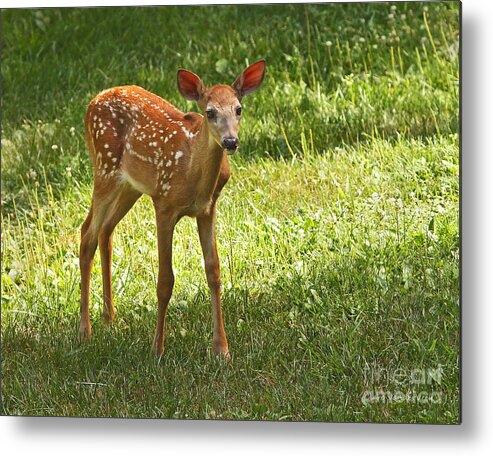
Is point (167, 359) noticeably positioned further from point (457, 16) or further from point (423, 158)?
point (457, 16)

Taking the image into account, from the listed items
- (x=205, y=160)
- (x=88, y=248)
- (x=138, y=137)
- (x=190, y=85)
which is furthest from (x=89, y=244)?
(x=190, y=85)

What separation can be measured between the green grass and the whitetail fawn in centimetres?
5

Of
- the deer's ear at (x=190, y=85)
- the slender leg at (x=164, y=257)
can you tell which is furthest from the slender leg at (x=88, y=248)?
the deer's ear at (x=190, y=85)

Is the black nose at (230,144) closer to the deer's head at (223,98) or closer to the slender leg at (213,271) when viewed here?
the deer's head at (223,98)

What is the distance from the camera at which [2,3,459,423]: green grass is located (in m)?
4.82

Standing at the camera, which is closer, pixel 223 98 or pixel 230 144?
pixel 230 144

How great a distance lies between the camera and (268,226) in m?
5.04

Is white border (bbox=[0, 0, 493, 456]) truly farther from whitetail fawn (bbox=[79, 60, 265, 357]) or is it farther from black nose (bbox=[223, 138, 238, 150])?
black nose (bbox=[223, 138, 238, 150])

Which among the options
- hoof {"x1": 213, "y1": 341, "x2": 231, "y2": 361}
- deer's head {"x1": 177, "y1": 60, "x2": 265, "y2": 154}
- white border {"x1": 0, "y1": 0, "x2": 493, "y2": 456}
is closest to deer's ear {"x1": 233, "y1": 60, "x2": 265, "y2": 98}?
deer's head {"x1": 177, "y1": 60, "x2": 265, "y2": 154}

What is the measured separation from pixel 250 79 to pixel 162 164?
0.42m

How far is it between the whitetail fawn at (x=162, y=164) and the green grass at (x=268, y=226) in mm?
50

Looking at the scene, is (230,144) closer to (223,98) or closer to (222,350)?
(223,98)

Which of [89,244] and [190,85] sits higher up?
[190,85]

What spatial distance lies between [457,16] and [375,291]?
97 cm
